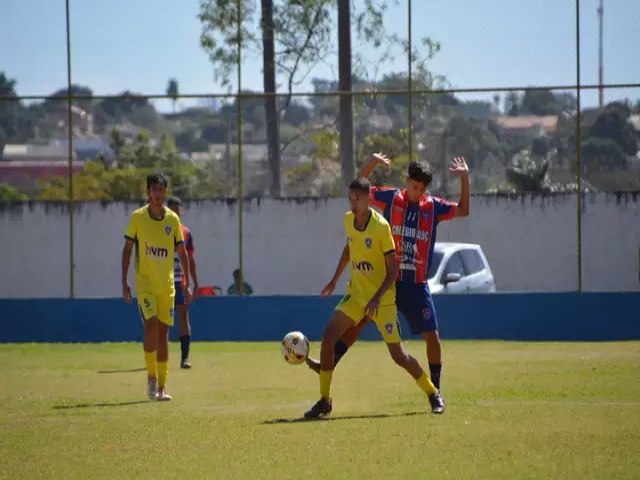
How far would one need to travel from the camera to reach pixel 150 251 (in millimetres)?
13609

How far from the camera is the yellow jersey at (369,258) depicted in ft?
37.3

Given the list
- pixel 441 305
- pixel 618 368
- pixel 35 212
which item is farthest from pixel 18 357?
pixel 35 212

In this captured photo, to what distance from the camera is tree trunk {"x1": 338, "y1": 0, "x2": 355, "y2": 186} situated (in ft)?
96.5

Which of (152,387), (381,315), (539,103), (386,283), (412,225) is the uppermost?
(539,103)

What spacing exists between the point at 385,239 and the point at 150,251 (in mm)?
3163

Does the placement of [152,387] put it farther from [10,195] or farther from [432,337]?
[10,195]

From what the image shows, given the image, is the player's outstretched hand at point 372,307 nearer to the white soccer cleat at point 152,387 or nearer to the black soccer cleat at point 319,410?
the black soccer cleat at point 319,410

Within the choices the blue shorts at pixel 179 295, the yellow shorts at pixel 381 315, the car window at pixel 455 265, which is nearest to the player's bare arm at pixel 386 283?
the yellow shorts at pixel 381 315

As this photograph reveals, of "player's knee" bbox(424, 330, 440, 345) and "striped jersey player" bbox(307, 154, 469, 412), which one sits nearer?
"striped jersey player" bbox(307, 154, 469, 412)

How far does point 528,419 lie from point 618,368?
18.5 feet

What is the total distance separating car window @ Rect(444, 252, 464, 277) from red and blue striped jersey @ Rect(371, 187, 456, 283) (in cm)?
1257

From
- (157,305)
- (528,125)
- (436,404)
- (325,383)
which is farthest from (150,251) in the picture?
(528,125)

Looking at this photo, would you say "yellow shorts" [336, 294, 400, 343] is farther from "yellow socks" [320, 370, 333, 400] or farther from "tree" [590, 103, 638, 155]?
"tree" [590, 103, 638, 155]

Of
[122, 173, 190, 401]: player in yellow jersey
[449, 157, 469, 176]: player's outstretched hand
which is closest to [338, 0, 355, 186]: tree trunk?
[122, 173, 190, 401]: player in yellow jersey
